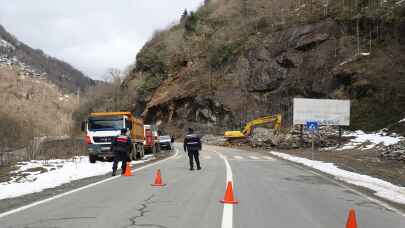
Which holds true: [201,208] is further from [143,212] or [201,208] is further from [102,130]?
[102,130]

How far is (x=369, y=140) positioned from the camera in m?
38.5

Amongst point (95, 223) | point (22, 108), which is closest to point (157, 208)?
point (95, 223)

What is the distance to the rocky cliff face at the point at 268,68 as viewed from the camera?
4719 centimetres

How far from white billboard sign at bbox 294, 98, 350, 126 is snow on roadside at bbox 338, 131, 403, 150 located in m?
2.03

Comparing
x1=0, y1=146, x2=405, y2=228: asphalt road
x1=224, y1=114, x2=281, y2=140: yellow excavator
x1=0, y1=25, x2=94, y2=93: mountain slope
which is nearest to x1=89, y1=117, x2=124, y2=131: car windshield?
x1=0, y1=146, x2=405, y2=228: asphalt road

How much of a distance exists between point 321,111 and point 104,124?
69.1ft

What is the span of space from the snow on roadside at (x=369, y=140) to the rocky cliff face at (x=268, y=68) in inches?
93.0

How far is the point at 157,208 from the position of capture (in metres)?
9.05

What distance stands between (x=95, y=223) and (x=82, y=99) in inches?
4305

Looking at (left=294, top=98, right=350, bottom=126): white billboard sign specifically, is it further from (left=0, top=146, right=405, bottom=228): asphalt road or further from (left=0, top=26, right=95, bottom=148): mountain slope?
(left=0, top=26, right=95, bottom=148): mountain slope

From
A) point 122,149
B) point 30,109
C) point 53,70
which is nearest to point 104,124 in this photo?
point 122,149

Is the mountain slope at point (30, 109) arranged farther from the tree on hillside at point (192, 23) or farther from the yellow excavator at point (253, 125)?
the tree on hillside at point (192, 23)

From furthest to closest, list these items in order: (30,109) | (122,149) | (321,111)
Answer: (30,109) → (321,111) → (122,149)

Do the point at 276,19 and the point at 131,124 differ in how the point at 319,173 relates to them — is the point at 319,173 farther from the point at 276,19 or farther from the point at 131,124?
the point at 276,19
